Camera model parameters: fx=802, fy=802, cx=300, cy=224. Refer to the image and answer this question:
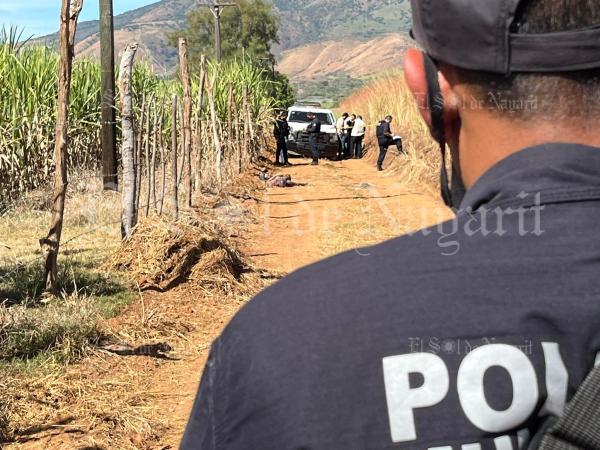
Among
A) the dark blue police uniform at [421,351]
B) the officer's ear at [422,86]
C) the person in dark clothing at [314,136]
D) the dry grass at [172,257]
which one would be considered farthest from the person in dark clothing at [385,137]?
the dark blue police uniform at [421,351]

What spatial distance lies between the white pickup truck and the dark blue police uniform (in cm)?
2338

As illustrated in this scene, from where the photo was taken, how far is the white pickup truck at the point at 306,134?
24.7 meters

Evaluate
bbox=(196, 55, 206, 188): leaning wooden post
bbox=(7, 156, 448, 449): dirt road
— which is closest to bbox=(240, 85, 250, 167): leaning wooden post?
bbox=(7, 156, 448, 449): dirt road

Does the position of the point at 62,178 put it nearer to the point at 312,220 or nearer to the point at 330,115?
the point at 312,220

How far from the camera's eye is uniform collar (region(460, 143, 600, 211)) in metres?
0.96

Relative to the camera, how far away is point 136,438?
182 inches

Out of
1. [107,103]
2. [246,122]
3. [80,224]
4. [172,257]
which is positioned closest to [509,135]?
[172,257]

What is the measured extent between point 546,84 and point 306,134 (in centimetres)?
2341

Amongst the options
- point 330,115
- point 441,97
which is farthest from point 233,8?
point 441,97

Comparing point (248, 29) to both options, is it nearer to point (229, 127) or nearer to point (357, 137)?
point (357, 137)

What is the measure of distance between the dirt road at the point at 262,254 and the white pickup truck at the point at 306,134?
1.80m

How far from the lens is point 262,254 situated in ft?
33.3

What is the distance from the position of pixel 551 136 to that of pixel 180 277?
7141mm

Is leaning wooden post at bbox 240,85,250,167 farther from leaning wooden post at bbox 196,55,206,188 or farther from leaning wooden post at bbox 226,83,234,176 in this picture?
leaning wooden post at bbox 196,55,206,188
